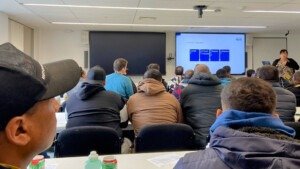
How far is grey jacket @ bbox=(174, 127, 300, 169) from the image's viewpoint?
3.41 feet

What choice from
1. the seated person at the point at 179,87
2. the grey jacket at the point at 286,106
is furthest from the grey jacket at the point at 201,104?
the seated person at the point at 179,87

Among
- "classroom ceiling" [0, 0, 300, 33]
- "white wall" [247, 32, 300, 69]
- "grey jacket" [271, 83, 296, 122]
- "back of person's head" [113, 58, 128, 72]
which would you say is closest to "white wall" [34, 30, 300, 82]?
"classroom ceiling" [0, 0, 300, 33]

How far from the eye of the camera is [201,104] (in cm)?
310

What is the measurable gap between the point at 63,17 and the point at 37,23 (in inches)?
52.2

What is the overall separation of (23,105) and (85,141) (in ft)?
6.03

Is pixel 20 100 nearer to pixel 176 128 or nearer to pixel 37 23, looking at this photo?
pixel 176 128

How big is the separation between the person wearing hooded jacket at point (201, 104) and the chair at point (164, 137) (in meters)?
0.47

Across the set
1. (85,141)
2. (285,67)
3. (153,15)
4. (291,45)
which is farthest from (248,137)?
(291,45)

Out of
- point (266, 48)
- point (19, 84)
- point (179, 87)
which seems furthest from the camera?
point (266, 48)

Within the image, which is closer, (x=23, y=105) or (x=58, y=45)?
(x=23, y=105)

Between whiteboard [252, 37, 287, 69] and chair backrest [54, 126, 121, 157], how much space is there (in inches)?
334

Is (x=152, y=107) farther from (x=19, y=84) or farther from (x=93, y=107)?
(x=19, y=84)

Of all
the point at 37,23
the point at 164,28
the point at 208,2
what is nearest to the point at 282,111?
the point at 208,2

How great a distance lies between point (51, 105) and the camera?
79 centimetres
